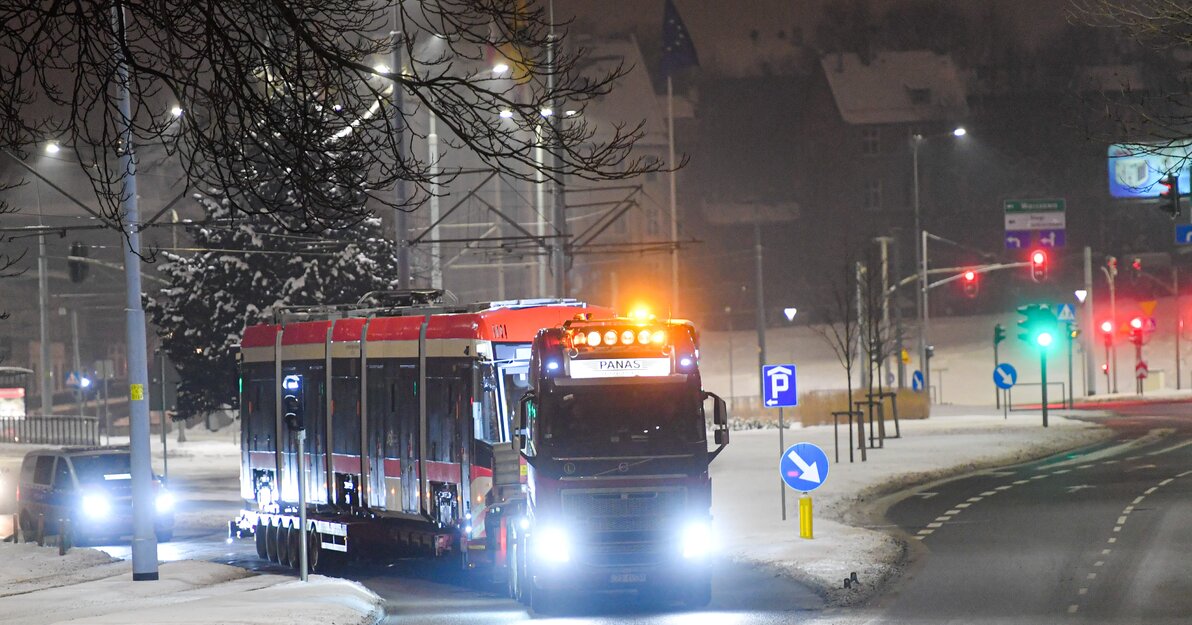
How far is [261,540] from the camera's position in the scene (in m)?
27.4

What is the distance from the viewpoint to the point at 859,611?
707 inches

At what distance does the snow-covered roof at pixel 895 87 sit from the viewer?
112750 mm

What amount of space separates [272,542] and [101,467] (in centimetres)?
664

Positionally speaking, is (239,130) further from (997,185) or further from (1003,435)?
(997,185)

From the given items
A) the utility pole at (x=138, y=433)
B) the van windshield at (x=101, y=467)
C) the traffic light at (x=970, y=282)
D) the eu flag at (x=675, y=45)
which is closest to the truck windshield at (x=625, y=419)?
the utility pole at (x=138, y=433)

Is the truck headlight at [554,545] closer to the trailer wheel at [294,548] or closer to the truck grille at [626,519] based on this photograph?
the truck grille at [626,519]

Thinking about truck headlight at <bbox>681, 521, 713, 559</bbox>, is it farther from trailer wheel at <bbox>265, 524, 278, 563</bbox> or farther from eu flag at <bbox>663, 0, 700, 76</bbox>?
eu flag at <bbox>663, 0, 700, 76</bbox>

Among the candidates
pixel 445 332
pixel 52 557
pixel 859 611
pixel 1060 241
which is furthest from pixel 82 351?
pixel 859 611

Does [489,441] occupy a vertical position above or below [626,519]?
above

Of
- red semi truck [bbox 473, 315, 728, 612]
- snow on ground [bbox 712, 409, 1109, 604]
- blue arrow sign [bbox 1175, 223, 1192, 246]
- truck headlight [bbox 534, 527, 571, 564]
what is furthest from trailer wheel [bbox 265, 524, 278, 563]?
blue arrow sign [bbox 1175, 223, 1192, 246]

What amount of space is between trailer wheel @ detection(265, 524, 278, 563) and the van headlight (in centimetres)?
590

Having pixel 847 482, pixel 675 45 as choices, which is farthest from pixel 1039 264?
pixel 847 482

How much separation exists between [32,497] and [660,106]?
302 feet

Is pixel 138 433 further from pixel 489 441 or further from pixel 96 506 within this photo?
pixel 96 506
